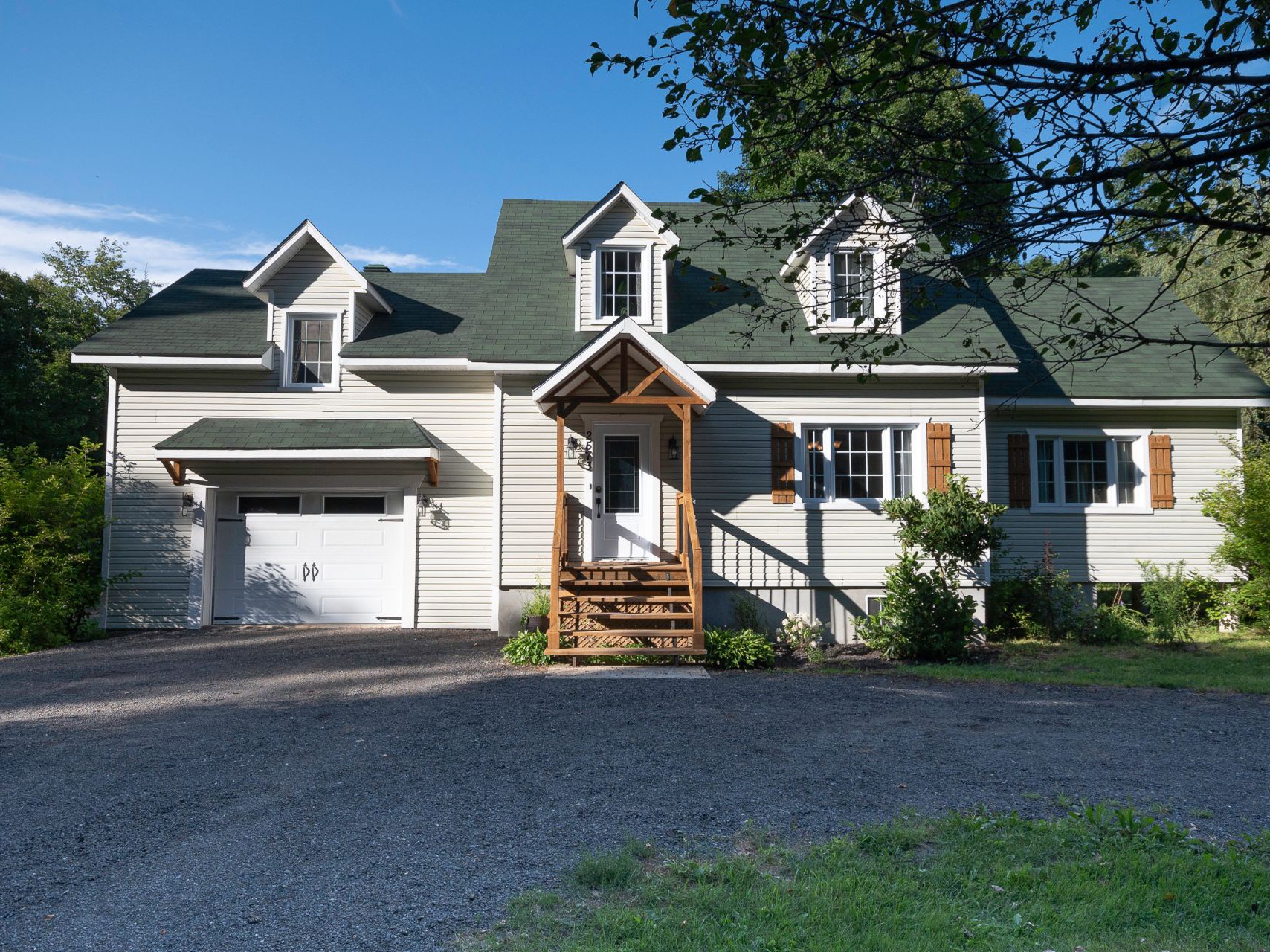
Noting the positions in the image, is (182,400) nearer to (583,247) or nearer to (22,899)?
(583,247)

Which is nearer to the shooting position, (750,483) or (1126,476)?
(750,483)

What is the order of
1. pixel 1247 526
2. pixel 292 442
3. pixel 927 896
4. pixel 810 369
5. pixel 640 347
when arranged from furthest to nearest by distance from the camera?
pixel 1247 526 < pixel 292 442 < pixel 810 369 < pixel 640 347 < pixel 927 896

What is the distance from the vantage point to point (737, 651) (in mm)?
10125

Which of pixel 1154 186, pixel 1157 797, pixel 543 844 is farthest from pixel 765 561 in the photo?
pixel 1154 186

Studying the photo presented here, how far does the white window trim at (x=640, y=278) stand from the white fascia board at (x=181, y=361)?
5111mm

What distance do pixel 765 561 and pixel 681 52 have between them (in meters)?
8.86

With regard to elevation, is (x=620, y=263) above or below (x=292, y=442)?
above

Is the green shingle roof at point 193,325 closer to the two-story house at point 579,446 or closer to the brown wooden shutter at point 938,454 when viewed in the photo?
the two-story house at point 579,446

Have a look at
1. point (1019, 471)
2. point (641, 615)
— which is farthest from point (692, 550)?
point (1019, 471)

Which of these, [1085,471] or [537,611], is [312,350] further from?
[1085,471]

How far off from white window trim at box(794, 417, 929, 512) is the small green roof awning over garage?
5406 mm

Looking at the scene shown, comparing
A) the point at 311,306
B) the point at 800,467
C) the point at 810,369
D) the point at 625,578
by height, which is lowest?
the point at 625,578

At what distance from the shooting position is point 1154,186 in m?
3.38

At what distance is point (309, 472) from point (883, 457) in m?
8.83
